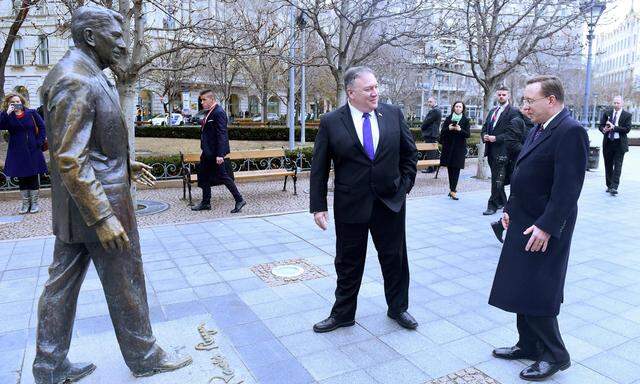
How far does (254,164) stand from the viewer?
11.8m

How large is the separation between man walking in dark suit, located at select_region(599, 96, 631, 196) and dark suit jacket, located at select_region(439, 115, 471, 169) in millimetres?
3040

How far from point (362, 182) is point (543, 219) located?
125 centimetres

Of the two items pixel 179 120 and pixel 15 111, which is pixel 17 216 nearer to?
pixel 15 111

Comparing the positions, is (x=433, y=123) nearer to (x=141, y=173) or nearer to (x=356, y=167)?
(x=356, y=167)

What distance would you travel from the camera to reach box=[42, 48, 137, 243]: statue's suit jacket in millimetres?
2467

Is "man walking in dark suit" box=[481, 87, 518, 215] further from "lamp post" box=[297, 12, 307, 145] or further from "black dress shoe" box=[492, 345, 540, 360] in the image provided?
"black dress shoe" box=[492, 345, 540, 360]

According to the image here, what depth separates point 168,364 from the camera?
3154 millimetres


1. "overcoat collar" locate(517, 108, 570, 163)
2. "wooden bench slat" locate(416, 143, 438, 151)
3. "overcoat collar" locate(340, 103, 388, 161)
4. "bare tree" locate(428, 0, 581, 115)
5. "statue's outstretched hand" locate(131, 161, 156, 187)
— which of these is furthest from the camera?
"wooden bench slat" locate(416, 143, 438, 151)

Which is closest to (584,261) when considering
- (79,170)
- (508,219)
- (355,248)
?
(508,219)

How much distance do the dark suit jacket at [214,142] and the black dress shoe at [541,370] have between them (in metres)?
6.04

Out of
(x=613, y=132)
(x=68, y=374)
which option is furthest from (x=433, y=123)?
(x=68, y=374)

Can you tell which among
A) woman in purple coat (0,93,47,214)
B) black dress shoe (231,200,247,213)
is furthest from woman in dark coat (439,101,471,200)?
woman in purple coat (0,93,47,214)

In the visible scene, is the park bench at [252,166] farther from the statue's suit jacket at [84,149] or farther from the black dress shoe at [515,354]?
the black dress shoe at [515,354]

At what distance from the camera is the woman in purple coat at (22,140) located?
26.0ft
